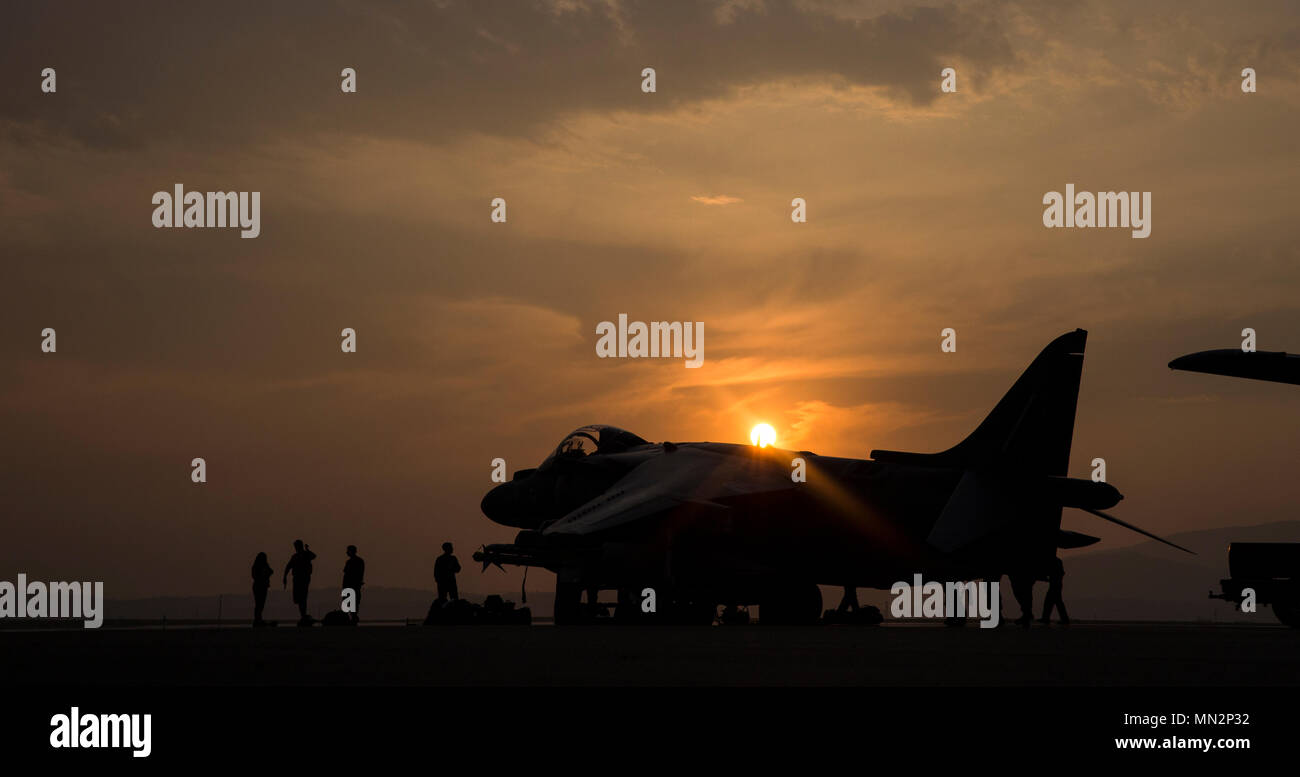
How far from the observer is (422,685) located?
1126cm

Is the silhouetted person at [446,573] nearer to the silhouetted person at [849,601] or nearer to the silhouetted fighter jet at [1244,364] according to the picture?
the silhouetted person at [849,601]

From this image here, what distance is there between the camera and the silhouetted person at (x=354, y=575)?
3333 centimetres

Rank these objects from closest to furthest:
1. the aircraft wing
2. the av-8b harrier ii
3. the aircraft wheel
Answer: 1. the av-8b harrier ii
2. the aircraft wheel
3. the aircraft wing

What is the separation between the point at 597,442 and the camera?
123 ft

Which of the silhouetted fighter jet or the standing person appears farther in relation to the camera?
the standing person

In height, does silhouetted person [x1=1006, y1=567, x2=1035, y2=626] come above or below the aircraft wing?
below

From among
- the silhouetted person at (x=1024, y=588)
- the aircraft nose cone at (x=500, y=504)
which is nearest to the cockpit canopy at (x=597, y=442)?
the aircraft nose cone at (x=500, y=504)

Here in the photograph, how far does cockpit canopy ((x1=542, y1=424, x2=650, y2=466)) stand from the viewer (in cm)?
3734

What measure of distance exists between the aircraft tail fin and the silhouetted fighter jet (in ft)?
34.3

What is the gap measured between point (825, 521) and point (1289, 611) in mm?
10544

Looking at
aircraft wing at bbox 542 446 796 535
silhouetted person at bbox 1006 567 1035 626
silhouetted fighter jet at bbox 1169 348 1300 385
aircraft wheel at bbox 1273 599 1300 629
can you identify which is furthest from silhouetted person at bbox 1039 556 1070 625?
silhouetted fighter jet at bbox 1169 348 1300 385

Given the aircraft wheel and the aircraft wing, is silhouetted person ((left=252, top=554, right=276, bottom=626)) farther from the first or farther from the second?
Answer: the aircraft wheel
